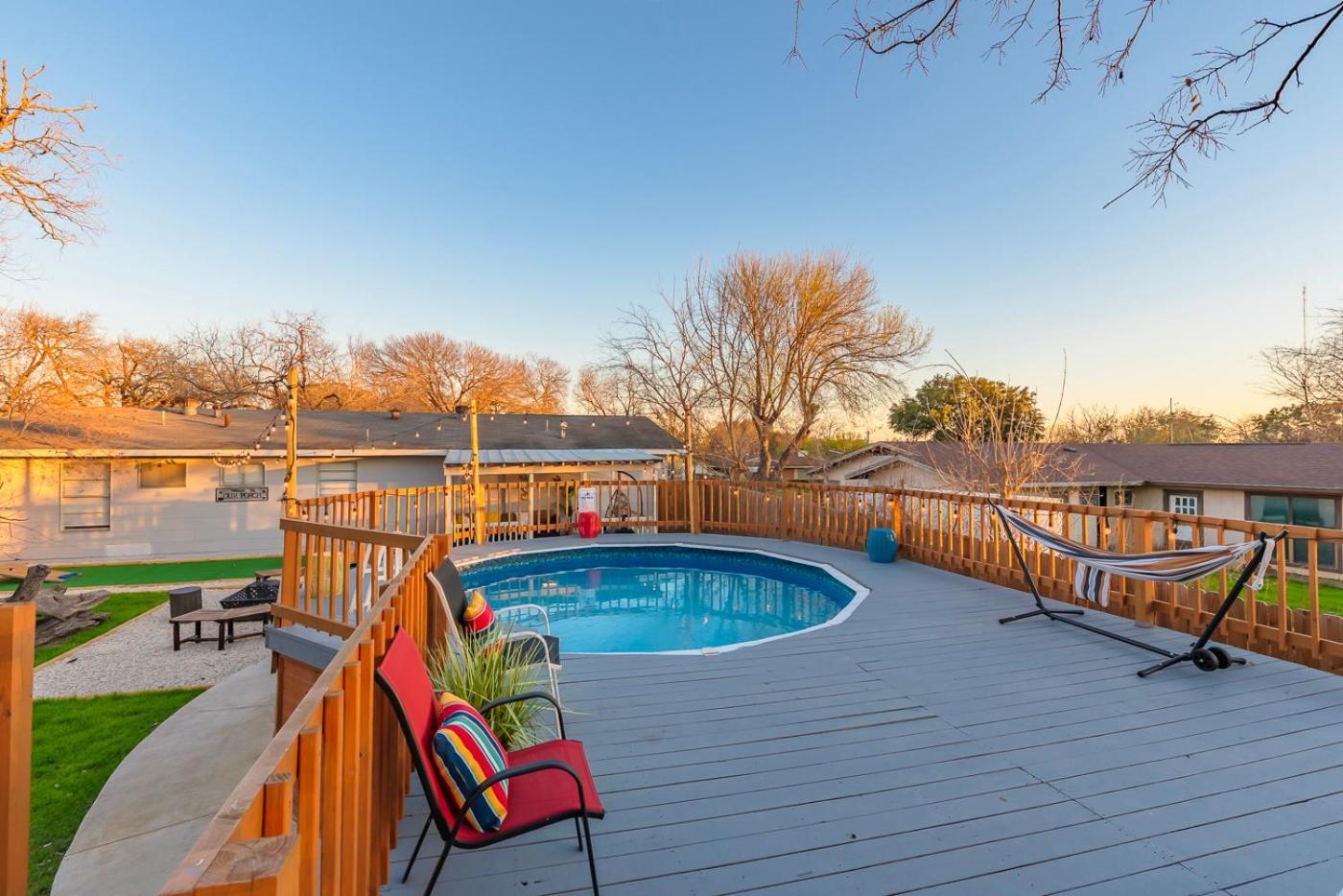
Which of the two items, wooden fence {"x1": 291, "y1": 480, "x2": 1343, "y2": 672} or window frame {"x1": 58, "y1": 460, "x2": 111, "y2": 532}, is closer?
wooden fence {"x1": 291, "y1": 480, "x2": 1343, "y2": 672}

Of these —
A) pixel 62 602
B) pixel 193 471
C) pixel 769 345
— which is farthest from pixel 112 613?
pixel 769 345

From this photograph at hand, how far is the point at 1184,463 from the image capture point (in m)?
17.8

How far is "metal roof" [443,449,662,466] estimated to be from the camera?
45.1 ft

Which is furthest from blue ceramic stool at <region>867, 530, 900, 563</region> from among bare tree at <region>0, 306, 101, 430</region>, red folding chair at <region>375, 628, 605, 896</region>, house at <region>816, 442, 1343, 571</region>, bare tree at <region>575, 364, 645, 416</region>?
bare tree at <region>0, 306, 101, 430</region>

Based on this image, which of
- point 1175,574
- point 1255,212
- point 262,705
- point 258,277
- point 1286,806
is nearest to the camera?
point 1286,806

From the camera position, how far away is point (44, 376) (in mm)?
13539

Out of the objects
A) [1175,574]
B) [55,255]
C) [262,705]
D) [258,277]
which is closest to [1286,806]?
[1175,574]

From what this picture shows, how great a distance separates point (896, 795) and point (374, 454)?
14899 millimetres

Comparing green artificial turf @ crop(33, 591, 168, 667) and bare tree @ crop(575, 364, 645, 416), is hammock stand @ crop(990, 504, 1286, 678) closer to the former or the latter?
green artificial turf @ crop(33, 591, 168, 667)

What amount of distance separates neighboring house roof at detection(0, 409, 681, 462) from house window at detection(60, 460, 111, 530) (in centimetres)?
77

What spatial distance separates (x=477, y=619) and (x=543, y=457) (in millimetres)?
10687

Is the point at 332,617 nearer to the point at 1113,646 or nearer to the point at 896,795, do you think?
the point at 896,795

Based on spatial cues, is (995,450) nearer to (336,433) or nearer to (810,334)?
(810,334)

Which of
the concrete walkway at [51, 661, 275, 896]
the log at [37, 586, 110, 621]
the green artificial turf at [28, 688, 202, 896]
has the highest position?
the log at [37, 586, 110, 621]
